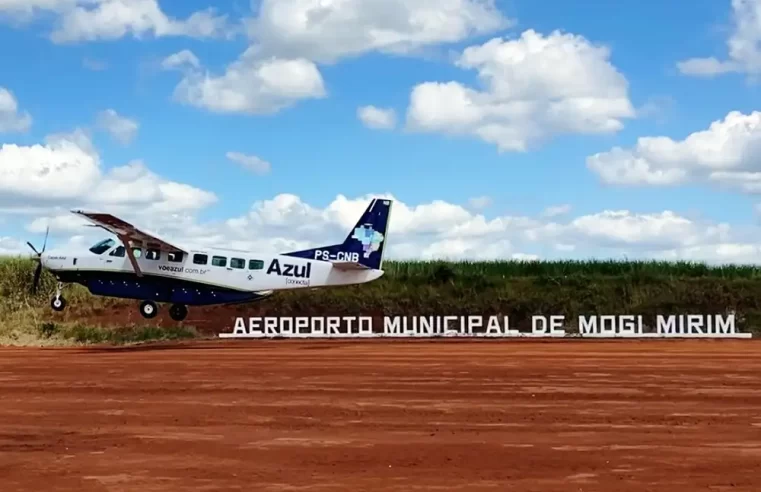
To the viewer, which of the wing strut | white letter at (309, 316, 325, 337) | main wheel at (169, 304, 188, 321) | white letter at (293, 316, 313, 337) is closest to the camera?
the wing strut

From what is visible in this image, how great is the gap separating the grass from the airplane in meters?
6.02

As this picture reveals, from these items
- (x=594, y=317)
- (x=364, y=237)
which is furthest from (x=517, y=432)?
(x=594, y=317)

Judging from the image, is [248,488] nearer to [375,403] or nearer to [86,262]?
[375,403]

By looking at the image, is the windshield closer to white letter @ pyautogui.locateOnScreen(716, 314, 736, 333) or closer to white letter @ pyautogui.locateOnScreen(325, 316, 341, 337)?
white letter @ pyautogui.locateOnScreen(325, 316, 341, 337)

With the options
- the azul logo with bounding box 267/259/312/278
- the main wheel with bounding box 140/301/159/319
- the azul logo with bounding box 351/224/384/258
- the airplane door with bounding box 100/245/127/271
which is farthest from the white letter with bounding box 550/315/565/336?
the airplane door with bounding box 100/245/127/271

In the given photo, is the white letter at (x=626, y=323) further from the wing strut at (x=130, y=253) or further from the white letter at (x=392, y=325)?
the wing strut at (x=130, y=253)

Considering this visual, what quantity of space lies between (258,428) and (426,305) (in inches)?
1260

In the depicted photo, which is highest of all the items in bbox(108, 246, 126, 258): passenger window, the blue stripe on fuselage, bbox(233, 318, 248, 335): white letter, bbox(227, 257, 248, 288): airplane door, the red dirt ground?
bbox(108, 246, 126, 258): passenger window

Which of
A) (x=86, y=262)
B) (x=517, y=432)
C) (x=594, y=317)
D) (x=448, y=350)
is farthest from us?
(x=594, y=317)

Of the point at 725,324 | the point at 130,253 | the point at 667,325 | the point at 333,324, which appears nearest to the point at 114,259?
the point at 130,253

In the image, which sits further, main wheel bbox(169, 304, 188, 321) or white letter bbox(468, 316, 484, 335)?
white letter bbox(468, 316, 484, 335)

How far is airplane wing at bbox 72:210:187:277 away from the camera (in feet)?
104

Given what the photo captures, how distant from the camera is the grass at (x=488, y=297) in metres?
42.3

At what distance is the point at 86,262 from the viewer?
1337 inches
